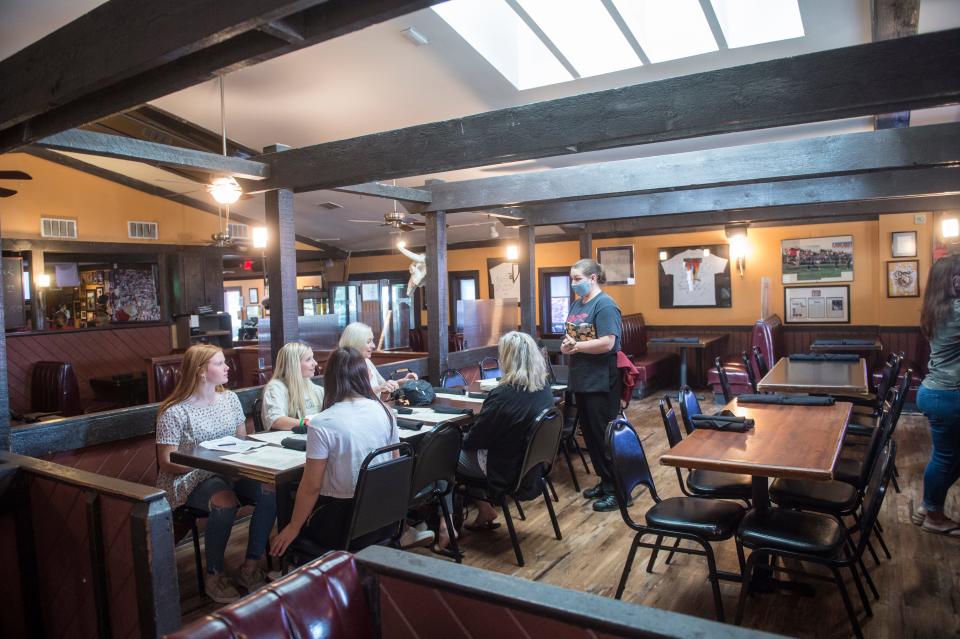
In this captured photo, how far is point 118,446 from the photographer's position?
3686mm

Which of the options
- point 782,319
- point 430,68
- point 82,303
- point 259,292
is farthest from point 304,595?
point 259,292

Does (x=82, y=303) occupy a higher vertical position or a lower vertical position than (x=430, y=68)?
lower

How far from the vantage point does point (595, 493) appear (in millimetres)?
4602

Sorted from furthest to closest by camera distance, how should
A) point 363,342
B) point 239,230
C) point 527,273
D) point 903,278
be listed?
point 239,230
point 903,278
point 527,273
point 363,342

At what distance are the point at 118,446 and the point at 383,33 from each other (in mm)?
3861

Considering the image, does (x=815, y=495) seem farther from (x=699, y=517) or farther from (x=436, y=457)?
(x=436, y=457)

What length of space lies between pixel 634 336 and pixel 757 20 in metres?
5.51

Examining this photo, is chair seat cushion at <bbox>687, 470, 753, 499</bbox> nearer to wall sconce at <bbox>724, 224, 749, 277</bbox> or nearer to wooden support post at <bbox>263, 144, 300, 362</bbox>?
wooden support post at <bbox>263, 144, 300, 362</bbox>

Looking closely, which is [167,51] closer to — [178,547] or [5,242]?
[178,547]

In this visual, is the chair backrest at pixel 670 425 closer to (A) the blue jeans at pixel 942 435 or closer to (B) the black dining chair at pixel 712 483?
(B) the black dining chair at pixel 712 483

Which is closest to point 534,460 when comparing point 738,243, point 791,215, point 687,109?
point 687,109

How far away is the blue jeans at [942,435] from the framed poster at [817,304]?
6.08 metres

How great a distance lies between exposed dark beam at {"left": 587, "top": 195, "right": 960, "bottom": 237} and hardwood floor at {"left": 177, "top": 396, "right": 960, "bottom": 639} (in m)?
4.42

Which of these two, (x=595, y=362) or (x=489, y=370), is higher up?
(x=595, y=362)
